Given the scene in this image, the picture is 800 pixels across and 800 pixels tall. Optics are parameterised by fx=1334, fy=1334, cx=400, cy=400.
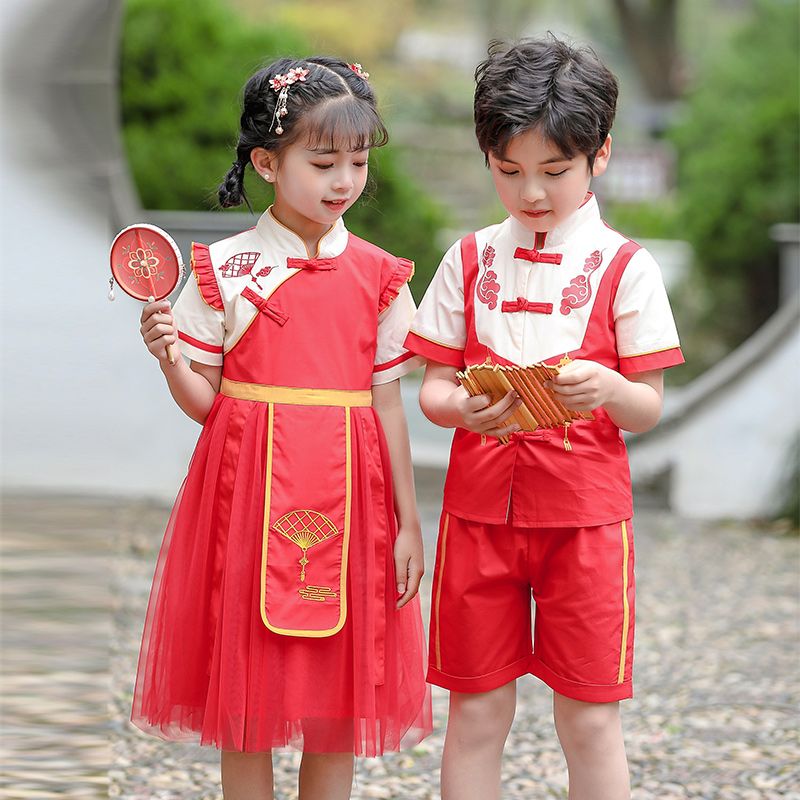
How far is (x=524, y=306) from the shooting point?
7.42ft

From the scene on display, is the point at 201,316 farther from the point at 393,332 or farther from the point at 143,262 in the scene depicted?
the point at 393,332

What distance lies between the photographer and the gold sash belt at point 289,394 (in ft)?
7.70

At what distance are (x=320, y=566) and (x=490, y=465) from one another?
0.35 meters

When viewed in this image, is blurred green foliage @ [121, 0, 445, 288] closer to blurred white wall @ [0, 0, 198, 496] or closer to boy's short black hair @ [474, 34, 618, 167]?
blurred white wall @ [0, 0, 198, 496]

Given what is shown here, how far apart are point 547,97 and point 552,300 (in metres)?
0.34

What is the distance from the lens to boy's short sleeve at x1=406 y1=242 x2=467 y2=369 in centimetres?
234

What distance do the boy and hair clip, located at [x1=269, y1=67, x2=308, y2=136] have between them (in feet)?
1.03

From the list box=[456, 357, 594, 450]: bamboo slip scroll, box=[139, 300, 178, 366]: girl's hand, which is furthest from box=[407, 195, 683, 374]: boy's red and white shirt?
box=[139, 300, 178, 366]: girl's hand

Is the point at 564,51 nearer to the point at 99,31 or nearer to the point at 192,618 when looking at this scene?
the point at 192,618

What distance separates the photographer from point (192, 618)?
237cm

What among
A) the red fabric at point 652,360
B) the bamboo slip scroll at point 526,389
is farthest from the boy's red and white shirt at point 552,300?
the bamboo slip scroll at point 526,389

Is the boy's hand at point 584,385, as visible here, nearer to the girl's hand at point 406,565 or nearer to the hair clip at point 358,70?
the girl's hand at point 406,565

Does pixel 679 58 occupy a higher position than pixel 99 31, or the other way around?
pixel 679 58

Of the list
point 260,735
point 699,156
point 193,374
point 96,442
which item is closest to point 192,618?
point 260,735
